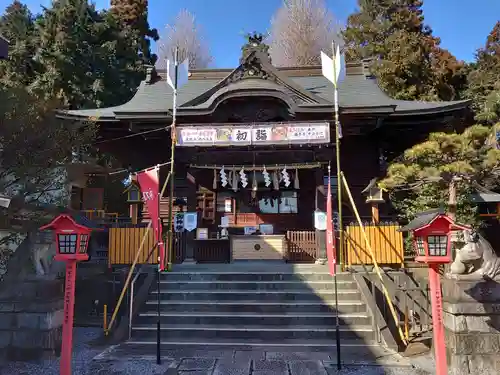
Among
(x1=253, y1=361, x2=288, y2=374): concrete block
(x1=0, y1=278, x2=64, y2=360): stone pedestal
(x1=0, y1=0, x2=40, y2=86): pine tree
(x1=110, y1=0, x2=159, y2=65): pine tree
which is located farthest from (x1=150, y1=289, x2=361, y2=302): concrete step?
(x1=110, y1=0, x2=159, y2=65): pine tree

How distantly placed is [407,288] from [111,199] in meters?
17.8

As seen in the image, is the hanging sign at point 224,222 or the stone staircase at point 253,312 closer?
the stone staircase at point 253,312

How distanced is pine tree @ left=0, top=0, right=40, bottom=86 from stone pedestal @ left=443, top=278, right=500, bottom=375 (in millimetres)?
22259

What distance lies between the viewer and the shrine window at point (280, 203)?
15.2 m

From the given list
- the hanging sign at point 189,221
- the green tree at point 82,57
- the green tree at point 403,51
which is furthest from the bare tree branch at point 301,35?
the hanging sign at point 189,221

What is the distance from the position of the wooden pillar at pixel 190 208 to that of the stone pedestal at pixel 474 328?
307 inches

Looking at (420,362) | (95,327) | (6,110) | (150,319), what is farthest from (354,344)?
(6,110)

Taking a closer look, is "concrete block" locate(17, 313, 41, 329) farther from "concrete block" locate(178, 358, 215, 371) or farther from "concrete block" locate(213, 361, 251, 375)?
"concrete block" locate(213, 361, 251, 375)

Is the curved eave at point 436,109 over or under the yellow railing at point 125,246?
over

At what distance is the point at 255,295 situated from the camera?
10016 millimetres

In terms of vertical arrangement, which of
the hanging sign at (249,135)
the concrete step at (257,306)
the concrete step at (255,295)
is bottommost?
the concrete step at (257,306)

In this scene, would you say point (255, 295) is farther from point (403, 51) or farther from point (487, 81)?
point (487, 81)

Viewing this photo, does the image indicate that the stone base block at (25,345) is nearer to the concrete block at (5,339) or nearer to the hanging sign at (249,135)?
the concrete block at (5,339)

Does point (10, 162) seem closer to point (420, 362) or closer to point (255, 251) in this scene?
point (255, 251)
